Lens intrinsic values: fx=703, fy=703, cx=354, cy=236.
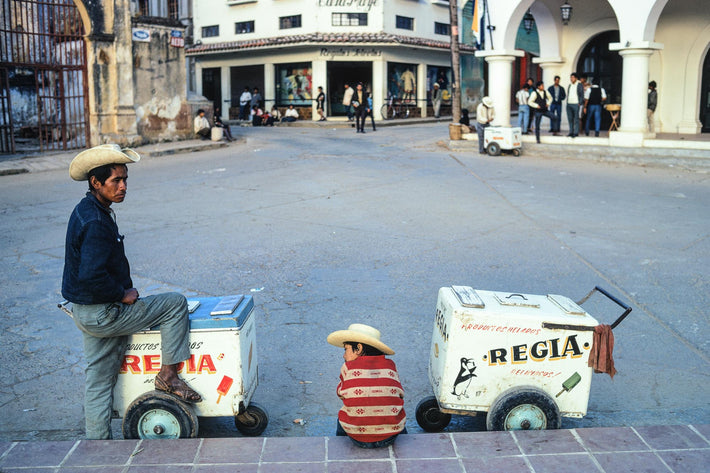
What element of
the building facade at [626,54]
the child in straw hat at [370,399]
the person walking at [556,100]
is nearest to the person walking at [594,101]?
the person walking at [556,100]

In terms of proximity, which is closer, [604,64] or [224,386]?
[224,386]

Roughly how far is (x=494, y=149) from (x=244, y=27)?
2233cm

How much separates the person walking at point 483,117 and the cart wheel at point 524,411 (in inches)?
590

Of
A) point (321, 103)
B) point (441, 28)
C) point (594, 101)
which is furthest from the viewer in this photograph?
point (441, 28)

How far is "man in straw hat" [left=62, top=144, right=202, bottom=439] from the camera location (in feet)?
11.5

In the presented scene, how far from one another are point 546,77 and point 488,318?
1957cm

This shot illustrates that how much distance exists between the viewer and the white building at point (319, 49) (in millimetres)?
33438

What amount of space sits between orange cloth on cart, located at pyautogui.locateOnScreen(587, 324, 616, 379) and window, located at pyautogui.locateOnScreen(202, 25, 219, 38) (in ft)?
120

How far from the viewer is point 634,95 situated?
17.0 metres

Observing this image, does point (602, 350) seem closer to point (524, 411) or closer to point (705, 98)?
point (524, 411)

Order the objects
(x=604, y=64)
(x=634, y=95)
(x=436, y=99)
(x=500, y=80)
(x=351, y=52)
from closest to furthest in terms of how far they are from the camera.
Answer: (x=634, y=95) < (x=500, y=80) < (x=604, y=64) < (x=351, y=52) < (x=436, y=99)

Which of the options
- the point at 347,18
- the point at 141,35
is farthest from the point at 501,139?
the point at 347,18

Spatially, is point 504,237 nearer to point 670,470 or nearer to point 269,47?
point 670,470

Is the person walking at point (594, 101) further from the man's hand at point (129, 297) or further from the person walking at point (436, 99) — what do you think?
the man's hand at point (129, 297)
